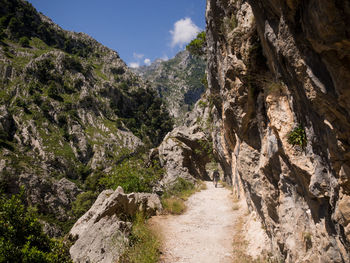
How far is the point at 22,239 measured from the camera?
473cm

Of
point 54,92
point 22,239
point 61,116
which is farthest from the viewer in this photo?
point 54,92

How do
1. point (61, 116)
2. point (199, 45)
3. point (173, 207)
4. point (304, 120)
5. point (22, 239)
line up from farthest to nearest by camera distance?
point (61, 116) < point (199, 45) < point (173, 207) < point (304, 120) < point (22, 239)

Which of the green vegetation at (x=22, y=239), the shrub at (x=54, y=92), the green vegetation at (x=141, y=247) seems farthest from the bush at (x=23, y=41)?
the green vegetation at (x=22, y=239)

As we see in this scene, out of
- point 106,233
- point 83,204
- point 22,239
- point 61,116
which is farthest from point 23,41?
point 22,239

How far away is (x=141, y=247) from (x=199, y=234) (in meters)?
3.26

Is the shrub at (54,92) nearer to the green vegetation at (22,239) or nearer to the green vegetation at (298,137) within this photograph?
the green vegetation at (22,239)

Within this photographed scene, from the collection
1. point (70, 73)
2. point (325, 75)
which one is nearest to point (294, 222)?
point (325, 75)

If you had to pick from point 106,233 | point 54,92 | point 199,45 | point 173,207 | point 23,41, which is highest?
point 23,41

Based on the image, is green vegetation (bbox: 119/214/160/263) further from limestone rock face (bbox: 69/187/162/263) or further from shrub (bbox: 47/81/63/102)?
shrub (bbox: 47/81/63/102)

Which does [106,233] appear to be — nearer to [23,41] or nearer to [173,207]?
[173,207]

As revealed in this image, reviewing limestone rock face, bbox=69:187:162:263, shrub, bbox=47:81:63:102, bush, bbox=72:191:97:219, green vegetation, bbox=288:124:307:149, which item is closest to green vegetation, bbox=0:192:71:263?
limestone rock face, bbox=69:187:162:263

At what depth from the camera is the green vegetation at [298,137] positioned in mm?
5164

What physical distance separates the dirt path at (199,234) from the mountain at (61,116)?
21.6 meters

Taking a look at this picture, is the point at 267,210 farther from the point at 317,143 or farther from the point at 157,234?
the point at 157,234
